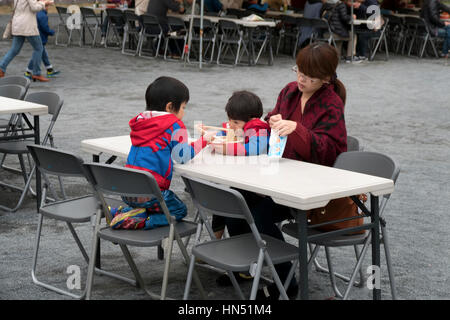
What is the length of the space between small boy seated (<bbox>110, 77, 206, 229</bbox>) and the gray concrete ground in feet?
1.53

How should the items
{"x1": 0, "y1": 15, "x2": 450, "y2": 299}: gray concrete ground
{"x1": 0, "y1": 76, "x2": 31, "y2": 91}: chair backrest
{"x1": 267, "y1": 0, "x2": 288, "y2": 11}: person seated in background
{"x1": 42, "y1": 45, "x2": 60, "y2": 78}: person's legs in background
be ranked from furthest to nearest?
1. {"x1": 267, "y1": 0, "x2": 288, "y2": 11}: person seated in background
2. {"x1": 42, "y1": 45, "x2": 60, "y2": 78}: person's legs in background
3. {"x1": 0, "y1": 76, "x2": 31, "y2": 91}: chair backrest
4. {"x1": 0, "y1": 15, "x2": 450, "y2": 299}: gray concrete ground

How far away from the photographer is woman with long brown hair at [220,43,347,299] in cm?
361

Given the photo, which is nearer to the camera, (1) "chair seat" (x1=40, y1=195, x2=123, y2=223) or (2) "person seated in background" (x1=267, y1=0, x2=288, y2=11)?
(1) "chair seat" (x1=40, y1=195, x2=123, y2=223)

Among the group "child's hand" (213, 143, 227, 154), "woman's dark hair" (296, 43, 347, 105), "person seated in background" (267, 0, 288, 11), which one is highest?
"woman's dark hair" (296, 43, 347, 105)

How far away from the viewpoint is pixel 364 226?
130 inches

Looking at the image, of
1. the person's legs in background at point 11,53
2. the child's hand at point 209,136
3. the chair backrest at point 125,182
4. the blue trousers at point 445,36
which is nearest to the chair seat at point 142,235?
the chair backrest at point 125,182

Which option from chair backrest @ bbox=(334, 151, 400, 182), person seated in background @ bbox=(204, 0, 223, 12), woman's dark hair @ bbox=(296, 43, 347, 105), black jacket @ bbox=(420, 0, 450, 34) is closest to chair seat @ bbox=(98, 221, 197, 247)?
chair backrest @ bbox=(334, 151, 400, 182)

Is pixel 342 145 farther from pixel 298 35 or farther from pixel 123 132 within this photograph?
pixel 298 35

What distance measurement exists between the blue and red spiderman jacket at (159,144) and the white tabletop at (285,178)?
0.19 feet

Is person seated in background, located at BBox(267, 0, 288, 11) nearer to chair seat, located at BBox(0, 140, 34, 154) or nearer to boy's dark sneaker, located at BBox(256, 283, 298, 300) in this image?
chair seat, located at BBox(0, 140, 34, 154)

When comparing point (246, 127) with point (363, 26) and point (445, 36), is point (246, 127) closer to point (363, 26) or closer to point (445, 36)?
point (363, 26)

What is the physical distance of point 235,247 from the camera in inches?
130

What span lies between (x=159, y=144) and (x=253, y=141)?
0.50 meters

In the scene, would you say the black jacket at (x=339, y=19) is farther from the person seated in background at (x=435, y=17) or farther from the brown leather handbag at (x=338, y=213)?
the brown leather handbag at (x=338, y=213)
